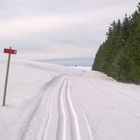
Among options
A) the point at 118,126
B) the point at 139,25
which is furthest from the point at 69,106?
the point at 139,25

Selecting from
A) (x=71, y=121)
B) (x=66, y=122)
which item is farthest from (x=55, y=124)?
(x=71, y=121)

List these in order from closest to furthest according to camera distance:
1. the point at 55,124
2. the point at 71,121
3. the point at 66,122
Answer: the point at 55,124, the point at 66,122, the point at 71,121

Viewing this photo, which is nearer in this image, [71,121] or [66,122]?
[66,122]

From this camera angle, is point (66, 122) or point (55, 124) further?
point (66, 122)

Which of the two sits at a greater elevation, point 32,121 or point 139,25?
point 139,25

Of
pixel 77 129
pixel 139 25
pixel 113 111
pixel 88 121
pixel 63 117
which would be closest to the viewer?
pixel 77 129

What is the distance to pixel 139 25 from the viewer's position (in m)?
34.8

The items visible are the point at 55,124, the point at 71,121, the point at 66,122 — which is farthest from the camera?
the point at 71,121

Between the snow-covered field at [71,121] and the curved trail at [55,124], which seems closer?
the curved trail at [55,124]

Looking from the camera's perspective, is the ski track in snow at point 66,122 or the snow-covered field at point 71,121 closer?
the ski track in snow at point 66,122

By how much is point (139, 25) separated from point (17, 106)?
73.0 feet

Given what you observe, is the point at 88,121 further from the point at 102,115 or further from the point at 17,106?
the point at 17,106

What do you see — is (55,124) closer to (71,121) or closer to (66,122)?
(66,122)

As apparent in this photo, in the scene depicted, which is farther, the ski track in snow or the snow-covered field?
the snow-covered field
